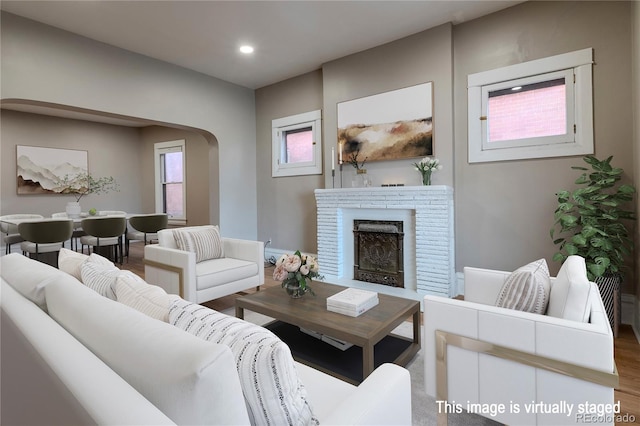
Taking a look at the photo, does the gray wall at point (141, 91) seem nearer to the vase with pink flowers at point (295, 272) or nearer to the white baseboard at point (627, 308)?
the vase with pink flowers at point (295, 272)

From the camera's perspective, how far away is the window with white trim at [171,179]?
22.9 ft

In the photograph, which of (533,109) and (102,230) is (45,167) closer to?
Result: (102,230)

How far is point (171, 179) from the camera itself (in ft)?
23.9

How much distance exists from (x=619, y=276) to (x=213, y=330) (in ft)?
10.2

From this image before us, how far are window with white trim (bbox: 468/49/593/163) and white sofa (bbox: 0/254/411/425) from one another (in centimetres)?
301

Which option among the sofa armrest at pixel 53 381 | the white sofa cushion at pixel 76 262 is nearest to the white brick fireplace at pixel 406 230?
the white sofa cushion at pixel 76 262

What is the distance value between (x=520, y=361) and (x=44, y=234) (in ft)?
17.0

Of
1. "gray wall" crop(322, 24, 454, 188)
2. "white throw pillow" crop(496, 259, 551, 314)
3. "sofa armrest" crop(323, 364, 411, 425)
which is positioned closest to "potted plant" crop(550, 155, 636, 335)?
"gray wall" crop(322, 24, 454, 188)

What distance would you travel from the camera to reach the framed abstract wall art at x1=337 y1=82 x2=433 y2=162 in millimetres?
3646

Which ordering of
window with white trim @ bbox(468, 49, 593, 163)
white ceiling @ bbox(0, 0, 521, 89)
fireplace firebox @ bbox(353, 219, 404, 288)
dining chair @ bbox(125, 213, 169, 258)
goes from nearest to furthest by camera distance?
window with white trim @ bbox(468, 49, 593, 163)
white ceiling @ bbox(0, 0, 521, 89)
fireplace firebox @ bbox(353, 219, 404, 288)
dining chair @ bbox(125, 213, 169, 258)

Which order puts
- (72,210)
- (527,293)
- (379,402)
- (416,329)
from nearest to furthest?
(379,402)
(527,293)
(416,329)
(72,210)

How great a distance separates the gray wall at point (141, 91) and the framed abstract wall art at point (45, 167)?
12.5ft

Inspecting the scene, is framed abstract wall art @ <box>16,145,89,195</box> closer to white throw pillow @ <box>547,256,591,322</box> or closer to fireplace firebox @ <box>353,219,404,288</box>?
fireplace firebox @ <box>353,219,404,288</box>

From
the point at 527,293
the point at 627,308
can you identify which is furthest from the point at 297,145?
the point at 627,308
